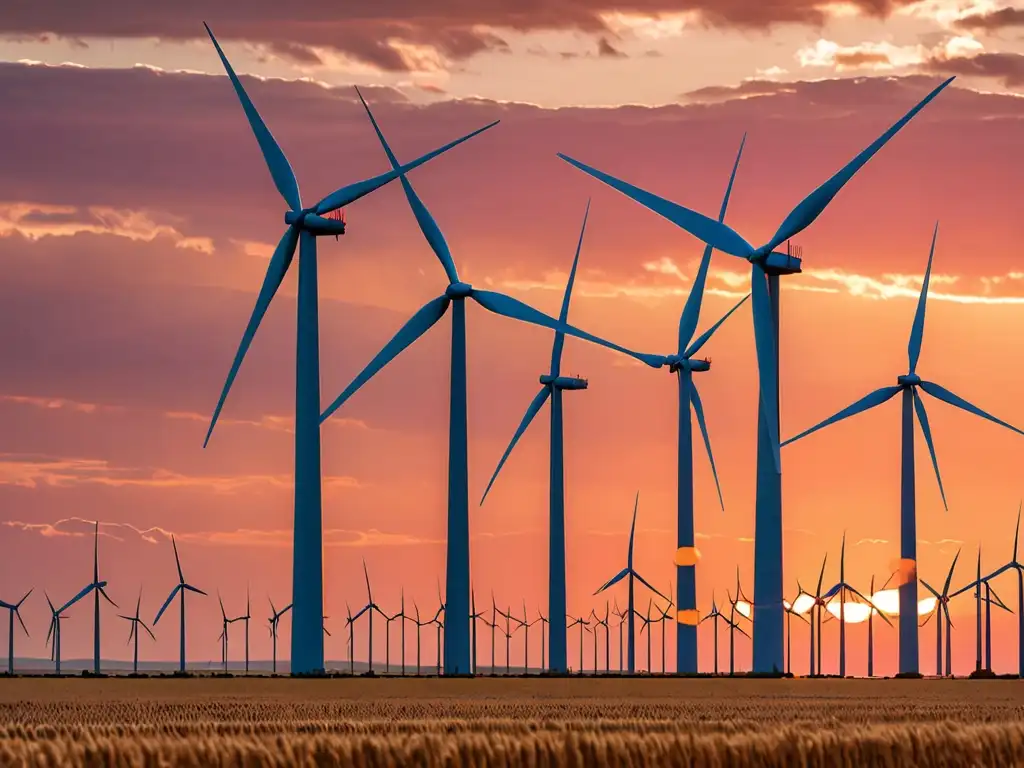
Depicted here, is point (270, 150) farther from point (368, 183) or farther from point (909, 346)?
point (909, 346)

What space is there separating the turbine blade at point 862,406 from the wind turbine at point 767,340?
3654 millimetres

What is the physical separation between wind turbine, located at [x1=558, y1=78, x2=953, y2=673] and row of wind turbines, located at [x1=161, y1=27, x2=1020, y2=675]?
0.08 metres

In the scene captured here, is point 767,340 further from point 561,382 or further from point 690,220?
point 561,382

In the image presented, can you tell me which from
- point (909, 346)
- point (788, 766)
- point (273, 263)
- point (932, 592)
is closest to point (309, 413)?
point (273, 263)

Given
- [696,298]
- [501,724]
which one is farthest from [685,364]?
[501,724]

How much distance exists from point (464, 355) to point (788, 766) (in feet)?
269

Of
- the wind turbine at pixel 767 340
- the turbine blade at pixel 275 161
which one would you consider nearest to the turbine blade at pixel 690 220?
the wind turbine at pixel 767 340

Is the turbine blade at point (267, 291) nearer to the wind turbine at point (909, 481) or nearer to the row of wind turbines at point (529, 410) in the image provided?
the row of wind turbines at point (529, 410)

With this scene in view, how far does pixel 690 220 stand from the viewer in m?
110

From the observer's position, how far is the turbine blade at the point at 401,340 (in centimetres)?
10838

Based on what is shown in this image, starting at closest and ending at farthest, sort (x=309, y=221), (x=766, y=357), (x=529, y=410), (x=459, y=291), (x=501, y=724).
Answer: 1. (x=501, y=724)
2. (x=766, y=357)
3. (x=309, y=221)
4. (x=459, y=291)
5. (x=529, y=410)

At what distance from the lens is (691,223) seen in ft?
364

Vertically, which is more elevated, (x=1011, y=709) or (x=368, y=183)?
(x=368, y=183)

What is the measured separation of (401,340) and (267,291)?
417 inches
